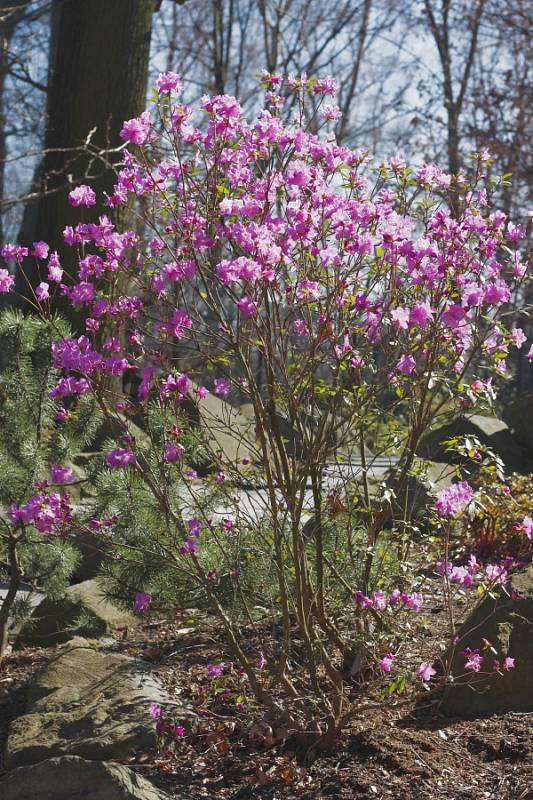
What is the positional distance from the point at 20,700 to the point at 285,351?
2181mm

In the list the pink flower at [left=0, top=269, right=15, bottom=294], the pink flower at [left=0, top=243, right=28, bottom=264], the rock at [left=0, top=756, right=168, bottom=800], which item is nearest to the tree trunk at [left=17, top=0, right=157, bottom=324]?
the pink flower at [left=0, top=243, right=28, bottom=264]

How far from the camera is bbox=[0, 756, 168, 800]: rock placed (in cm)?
288

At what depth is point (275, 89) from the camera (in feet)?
11.0

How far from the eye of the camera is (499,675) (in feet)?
12.2

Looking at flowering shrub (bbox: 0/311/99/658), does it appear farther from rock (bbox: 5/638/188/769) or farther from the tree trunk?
the tree trunk

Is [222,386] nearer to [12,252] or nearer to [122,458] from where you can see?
[122,458]

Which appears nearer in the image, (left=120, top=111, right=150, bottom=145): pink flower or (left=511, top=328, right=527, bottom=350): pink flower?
(left=120, top=111, right=150, bottom=145): pink flower

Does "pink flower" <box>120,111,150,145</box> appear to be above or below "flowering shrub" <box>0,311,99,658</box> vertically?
above

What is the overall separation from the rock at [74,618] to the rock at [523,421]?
6195mm

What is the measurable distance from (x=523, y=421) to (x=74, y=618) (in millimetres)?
6625

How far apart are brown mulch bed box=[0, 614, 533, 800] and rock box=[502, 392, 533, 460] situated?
6536mm

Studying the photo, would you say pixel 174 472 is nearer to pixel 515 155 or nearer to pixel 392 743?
pixel 392 743

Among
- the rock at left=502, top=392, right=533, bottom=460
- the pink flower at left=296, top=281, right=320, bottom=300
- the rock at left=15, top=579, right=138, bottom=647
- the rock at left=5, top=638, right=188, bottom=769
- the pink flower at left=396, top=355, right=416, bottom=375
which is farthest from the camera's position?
the rock at left=502, top=392, right=533, bottom=460

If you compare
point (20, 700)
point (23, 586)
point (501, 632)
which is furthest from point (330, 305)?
point (23, 586)
